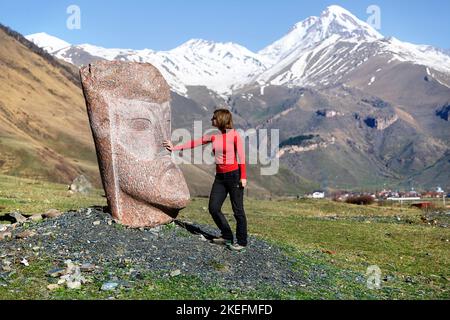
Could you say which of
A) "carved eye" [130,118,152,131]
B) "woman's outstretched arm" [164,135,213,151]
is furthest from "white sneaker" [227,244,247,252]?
"carved eye" [130,118,152,131]

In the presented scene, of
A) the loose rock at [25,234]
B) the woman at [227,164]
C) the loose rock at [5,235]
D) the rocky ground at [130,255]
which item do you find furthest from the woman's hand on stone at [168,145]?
the loose rock at [5,235]

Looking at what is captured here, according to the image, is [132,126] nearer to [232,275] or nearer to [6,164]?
[232,275]

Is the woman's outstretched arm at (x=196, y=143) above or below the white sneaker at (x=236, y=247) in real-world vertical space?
above

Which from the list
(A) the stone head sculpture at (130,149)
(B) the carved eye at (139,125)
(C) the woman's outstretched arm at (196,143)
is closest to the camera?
(C) the woman's outstretched arm at (196,143)

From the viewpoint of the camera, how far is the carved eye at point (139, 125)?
61.2 feet

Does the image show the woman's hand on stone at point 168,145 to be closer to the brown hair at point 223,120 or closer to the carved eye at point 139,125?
the carved eye at point 139,125

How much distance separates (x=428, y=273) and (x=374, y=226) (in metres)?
14.1

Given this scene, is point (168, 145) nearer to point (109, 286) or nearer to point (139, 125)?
point (139, 125)

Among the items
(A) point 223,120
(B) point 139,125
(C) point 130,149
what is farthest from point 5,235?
(A) point 223,120

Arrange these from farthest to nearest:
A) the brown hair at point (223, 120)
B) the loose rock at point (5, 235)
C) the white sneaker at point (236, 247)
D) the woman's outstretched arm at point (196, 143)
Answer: the loose rock at point (5, 235)
the white sneaker at point (236, 247)
the woman's outstretched arm at point (196, 143)
the brown hair at point (223, 120)

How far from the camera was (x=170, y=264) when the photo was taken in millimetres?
15320

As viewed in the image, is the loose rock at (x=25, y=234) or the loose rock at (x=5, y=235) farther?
the loose rock at (x=5, y=235)

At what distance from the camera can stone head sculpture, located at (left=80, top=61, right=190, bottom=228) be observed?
1828 centimetres
